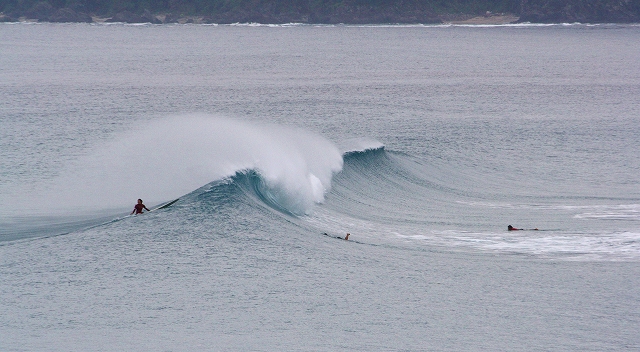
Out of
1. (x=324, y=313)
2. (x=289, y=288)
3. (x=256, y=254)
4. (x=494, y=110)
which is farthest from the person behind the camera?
(x=494, y=110)

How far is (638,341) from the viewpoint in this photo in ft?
50.3

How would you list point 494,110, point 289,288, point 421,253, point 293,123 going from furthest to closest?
point 494,110 → point 293,123 → point 421,253 → point 289,288

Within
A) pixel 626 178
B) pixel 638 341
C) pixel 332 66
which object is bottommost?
pixel 638 341

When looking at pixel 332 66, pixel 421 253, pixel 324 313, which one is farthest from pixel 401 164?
pixel 332 66

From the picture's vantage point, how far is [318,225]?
82.6 ft

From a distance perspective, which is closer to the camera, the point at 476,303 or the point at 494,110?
the point at 476,303

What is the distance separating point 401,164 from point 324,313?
22.1 m

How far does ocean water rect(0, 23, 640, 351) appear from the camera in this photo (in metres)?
15.8

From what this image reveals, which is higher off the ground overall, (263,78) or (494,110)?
(263,78)

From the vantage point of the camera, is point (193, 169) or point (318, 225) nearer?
point (318, 225)

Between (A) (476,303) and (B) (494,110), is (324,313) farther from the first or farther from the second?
(B) (494,110)

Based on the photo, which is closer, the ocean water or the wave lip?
the ocean water

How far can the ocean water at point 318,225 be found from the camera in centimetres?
1579

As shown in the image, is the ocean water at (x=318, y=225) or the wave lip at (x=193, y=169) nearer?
the ocean water at (x=318, y=225)
